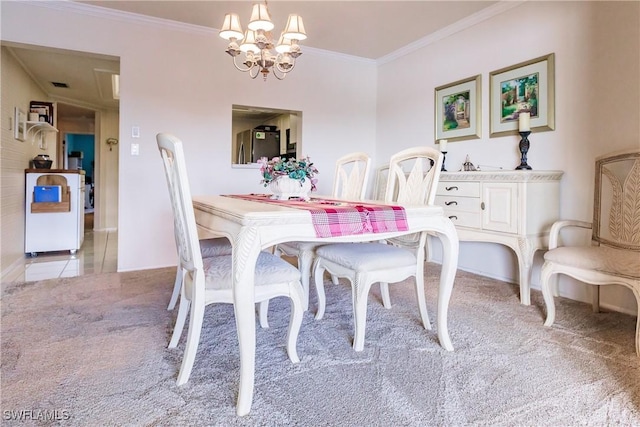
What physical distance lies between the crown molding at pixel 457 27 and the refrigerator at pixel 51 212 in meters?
4.12

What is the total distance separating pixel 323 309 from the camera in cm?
219

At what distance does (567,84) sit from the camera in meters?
2.59

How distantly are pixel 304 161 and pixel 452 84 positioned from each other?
2.15 metres

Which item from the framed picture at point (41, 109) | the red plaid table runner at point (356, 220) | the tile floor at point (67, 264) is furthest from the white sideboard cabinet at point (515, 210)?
the framed picture at point (41, 109)

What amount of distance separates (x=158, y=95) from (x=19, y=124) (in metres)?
1.76

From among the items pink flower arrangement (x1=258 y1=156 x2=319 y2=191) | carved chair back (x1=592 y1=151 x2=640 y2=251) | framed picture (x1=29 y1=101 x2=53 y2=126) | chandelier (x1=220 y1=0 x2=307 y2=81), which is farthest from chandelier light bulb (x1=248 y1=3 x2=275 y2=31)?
framed picture (x1=29 y1=101 x2=53 y2=126)

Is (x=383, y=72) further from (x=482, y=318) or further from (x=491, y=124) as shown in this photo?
(x=482, y=318)

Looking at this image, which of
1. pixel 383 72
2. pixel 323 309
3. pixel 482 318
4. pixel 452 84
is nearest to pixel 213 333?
pixel 323 309

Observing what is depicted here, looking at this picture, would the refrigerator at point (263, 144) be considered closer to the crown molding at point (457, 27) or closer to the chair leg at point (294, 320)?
the crown molding at point (457, 27)

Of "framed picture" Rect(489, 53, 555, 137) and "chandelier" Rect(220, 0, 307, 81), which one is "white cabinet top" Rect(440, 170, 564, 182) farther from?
"chandelier" Rect(220, 0, 307, 81)

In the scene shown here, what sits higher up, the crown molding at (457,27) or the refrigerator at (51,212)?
the crown molding at (457,27)

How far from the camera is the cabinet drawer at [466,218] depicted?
9.23ft

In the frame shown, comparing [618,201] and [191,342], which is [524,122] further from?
[191,342]

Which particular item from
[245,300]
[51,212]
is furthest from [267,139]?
[245,300]
